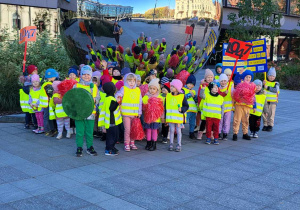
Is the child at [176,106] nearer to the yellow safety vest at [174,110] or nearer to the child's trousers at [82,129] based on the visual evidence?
the yellow safety vest at [174,110]

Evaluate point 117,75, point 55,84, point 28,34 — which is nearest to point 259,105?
point 117,75

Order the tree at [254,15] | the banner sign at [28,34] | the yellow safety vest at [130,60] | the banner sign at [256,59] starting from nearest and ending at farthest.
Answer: the yellow safety vest at [130,60], the banner sign at [256,59], the banner sign at [28,34], the tree at [254,15]

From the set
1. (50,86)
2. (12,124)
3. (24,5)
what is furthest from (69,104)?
(24,5)

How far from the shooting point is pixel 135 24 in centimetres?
687

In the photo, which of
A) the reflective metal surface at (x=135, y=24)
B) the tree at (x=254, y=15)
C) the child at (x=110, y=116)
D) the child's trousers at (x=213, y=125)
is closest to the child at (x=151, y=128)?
the child at (x=110, y=116)

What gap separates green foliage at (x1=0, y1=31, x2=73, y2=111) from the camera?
1082cm

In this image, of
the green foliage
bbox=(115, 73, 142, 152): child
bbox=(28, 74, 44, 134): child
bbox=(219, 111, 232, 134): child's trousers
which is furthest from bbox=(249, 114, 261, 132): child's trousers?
the green foliage

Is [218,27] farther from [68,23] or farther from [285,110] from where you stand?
[285,110]

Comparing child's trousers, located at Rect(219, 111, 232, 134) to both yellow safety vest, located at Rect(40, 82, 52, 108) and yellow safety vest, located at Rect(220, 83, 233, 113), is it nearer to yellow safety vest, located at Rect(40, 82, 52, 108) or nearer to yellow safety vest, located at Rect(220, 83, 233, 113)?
yellow safety vest, located at Rect(220, 83, 233, 113)

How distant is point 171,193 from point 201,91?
333 cm

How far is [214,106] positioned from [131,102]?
167 centimetres

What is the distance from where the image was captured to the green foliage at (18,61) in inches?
426

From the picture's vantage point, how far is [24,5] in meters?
17.9

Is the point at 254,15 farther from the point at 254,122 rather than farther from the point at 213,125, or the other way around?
the point at 213,125
